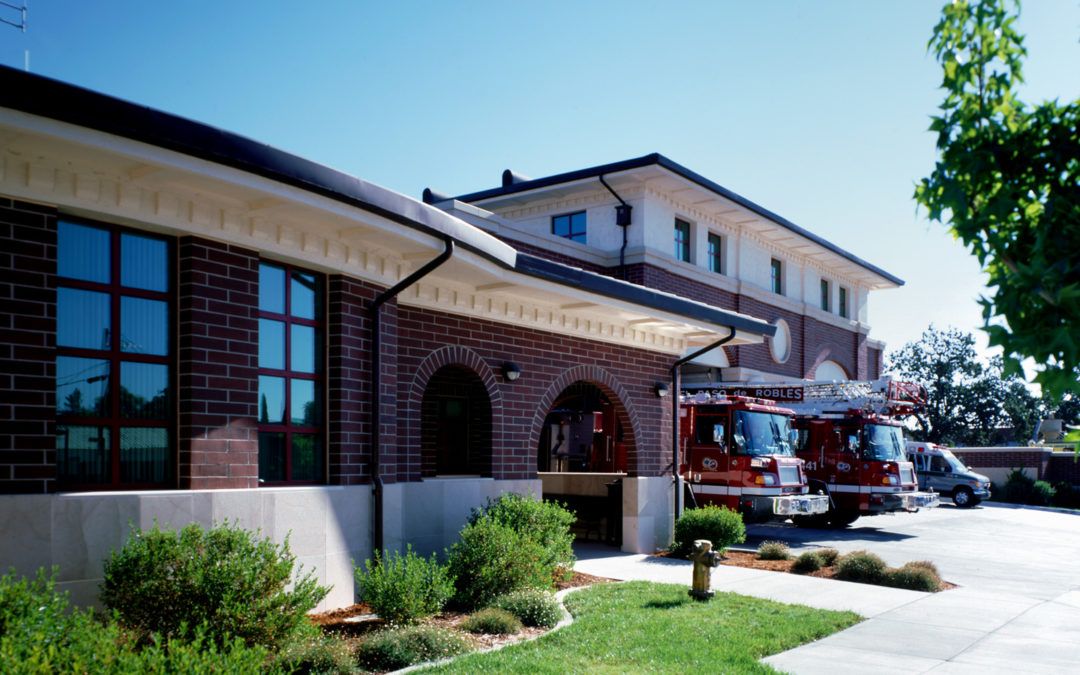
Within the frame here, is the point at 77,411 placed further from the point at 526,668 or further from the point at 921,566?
the point at 921,566

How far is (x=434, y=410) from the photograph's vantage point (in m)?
17.5

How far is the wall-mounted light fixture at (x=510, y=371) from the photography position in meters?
12.9

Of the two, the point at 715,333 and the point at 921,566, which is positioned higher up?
the point at 715,333

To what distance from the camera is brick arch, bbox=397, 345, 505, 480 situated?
1133cm

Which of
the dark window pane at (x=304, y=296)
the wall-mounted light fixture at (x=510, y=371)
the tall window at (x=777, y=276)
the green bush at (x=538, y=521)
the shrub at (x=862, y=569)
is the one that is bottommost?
the shrub at (x=862, y=569)

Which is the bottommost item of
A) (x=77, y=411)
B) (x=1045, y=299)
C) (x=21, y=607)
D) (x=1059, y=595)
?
(x=1059, y=595)

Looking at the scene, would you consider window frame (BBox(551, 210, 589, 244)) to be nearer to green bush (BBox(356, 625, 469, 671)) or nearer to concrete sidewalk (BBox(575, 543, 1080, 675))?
concrete sidewalk (BBox(575, 543, 1080, 675))

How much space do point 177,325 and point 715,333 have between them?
10.7 meters

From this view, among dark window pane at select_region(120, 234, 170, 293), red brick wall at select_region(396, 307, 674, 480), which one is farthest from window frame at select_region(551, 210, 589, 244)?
dark window pane at select_region(120, 234, 170, 293)

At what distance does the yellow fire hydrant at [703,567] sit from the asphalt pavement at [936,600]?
116 cm

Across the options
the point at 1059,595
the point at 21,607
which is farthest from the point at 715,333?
the point at 21,607

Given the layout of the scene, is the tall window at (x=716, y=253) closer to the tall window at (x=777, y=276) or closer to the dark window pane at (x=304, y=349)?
the tall window at (x=777, y=276)

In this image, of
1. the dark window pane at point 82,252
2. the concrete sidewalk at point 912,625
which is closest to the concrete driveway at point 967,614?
the concrete sidewalk at point 912,625

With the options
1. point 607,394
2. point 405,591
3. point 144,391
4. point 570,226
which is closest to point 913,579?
Result: point 607,394
